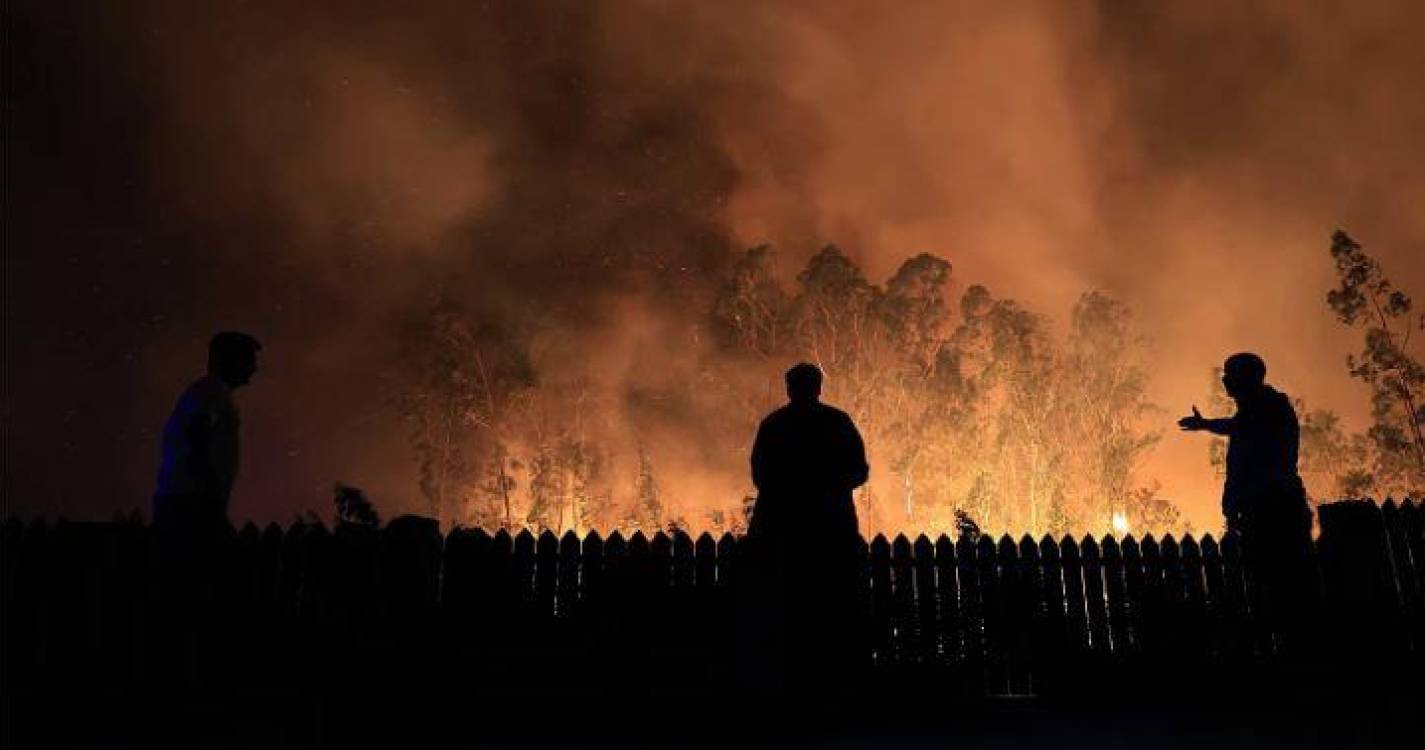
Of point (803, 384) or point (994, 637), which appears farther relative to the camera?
point (994, 637)

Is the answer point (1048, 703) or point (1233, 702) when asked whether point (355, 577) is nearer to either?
point (1048, 703)

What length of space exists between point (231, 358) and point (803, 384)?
13.1 ft

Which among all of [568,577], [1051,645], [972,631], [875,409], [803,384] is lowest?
[1051,645]

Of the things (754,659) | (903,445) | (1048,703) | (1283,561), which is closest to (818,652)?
(754,659)

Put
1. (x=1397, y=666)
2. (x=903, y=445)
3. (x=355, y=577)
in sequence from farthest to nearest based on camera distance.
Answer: (x=903, y=445) < (x=355, y=577) < (x=1397, y=666)

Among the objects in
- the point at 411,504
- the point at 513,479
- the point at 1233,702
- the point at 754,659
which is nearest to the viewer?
the point at 754,659

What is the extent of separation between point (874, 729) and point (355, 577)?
498cm

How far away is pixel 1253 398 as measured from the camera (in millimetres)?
7688

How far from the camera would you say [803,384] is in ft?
20.5

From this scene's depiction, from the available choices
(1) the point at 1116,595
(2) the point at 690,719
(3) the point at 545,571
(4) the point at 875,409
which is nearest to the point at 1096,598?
(1) the point at 1116,595

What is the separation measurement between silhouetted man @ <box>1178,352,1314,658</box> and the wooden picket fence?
0.67 meters

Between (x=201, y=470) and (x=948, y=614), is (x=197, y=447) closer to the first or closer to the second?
(x=201, y=470)

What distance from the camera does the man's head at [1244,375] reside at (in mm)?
7723

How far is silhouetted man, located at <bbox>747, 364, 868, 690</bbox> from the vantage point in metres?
6.18
